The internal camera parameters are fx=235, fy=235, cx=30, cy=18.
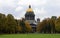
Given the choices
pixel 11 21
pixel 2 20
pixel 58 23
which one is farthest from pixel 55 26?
pixel 2 20

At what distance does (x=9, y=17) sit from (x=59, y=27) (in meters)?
24.2

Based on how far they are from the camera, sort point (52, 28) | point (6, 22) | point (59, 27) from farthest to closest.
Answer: point (52, 28)
point (59, 27)
point (6, 22)

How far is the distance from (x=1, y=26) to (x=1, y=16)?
6238 mm

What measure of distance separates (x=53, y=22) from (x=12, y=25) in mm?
30831

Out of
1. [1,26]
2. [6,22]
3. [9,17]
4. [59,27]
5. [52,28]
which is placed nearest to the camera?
[1,26]

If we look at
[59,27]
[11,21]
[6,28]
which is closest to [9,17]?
[11,21]

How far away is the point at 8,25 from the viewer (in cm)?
9575

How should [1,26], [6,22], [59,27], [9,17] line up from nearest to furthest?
[1,26]
[6,22]
[9,17]
[59,27]

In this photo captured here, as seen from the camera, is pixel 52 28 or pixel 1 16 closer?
pixel 1 16

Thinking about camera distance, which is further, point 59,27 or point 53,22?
point 53,22

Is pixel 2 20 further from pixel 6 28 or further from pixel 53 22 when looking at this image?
pixel 53 22

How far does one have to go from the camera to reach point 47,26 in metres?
117

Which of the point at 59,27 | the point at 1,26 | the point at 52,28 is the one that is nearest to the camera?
the point at 1,26

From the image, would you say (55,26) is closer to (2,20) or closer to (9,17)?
(9,17)
